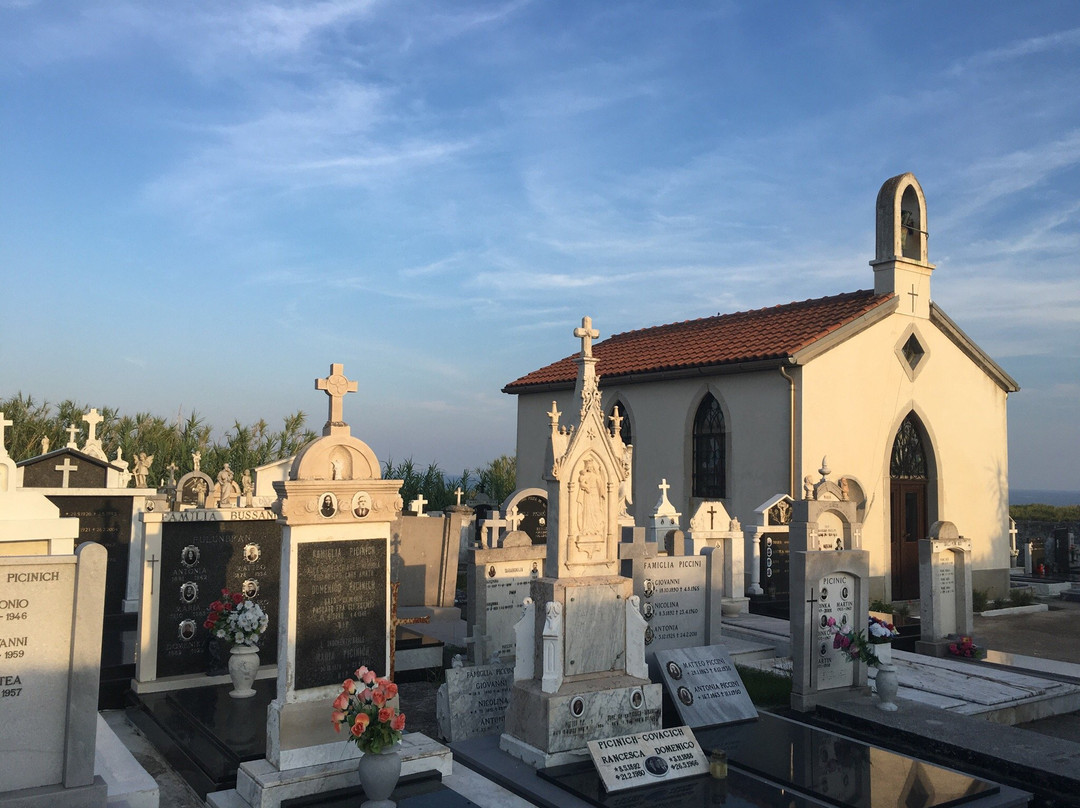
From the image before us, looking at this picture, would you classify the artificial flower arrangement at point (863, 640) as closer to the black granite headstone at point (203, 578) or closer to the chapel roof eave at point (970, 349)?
the black granite headstone at point (203, 578)

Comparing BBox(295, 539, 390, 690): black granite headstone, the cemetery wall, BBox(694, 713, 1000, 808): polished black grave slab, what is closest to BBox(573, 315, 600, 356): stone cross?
BBox(295, 539, 390, 690): black granite headstone

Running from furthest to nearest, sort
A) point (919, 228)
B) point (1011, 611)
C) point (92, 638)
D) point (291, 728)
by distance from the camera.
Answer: point (919, 228)
point (1011, 611)
point (291, 728)
point (92, 638)

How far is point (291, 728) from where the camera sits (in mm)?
6418

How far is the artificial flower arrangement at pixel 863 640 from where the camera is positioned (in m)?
9.20

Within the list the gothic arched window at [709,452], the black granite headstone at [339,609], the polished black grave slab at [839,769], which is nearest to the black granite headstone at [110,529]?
the black granite headstone at [339,609]

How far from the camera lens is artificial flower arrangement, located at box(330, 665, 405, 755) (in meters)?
5.92


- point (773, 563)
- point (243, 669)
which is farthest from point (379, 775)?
point (773, 563)

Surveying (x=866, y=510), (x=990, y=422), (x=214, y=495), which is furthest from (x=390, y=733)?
(x=990, y=422)

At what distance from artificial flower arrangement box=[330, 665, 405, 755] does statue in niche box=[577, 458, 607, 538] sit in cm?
242

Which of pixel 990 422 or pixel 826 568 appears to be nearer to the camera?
pixel 826 568

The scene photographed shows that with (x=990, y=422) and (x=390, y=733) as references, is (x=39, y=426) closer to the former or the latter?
(x=390, y=733)

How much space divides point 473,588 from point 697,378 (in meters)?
10.8

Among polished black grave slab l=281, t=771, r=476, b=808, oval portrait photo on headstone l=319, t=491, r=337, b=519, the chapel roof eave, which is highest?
the chapel roof eave

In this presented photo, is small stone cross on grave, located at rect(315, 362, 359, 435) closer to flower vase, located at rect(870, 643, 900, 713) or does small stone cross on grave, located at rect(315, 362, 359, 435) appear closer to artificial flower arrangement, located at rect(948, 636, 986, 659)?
flower vase, located at rect(870, 643, 900, 713)
